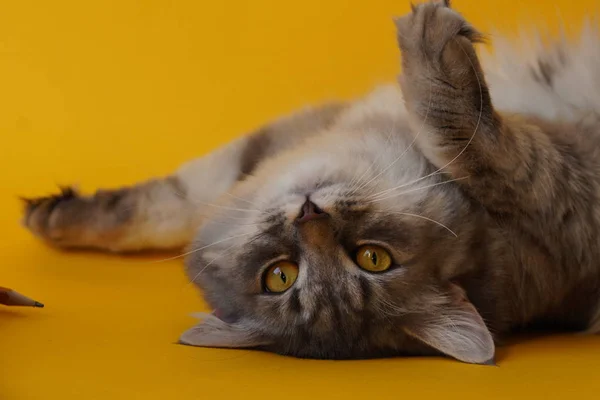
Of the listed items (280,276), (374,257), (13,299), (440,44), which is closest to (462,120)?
(440,44)

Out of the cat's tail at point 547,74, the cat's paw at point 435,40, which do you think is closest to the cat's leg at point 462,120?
the cat's paw at point 435,40

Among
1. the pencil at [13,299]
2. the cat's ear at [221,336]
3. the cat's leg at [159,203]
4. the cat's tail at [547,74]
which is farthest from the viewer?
the cat's leg at [159,203]

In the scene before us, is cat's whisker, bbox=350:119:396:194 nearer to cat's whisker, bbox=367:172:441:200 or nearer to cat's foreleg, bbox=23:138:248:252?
cat's whisker, bbox=367:172:441:200

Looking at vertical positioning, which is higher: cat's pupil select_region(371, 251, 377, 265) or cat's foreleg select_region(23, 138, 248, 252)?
cat's foreleg select_region(23, 138, 248, 252)

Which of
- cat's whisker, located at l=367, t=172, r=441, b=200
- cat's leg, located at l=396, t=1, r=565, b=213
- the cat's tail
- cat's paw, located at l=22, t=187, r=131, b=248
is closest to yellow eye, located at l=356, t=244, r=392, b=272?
cat's whisker, located at l=367, t=172, r=441, b=200

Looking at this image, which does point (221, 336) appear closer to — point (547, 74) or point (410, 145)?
point (410, 145)

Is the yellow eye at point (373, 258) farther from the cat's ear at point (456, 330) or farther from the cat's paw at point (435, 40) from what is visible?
the cat's paw at point (435, 40)

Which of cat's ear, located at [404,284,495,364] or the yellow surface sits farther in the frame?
the yellow surface
